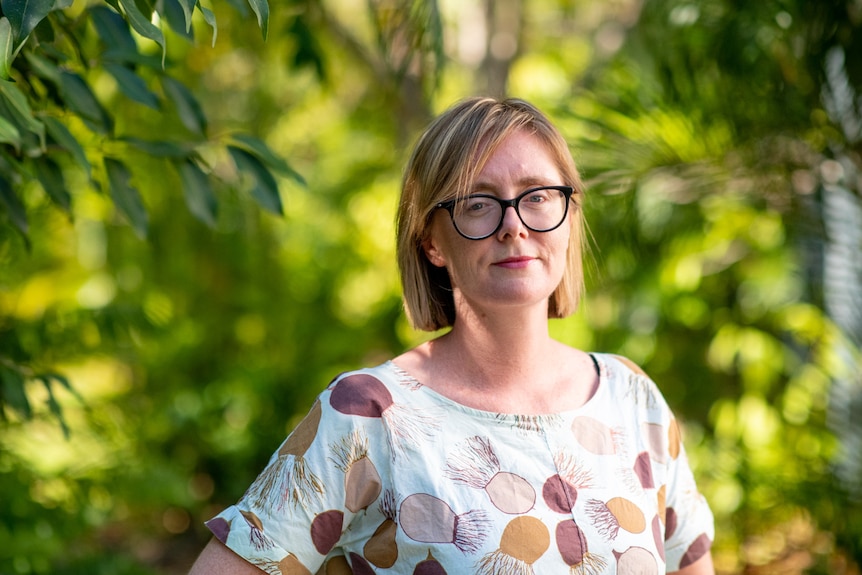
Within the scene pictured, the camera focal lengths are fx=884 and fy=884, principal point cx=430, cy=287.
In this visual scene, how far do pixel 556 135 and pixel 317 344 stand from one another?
388 centimetres

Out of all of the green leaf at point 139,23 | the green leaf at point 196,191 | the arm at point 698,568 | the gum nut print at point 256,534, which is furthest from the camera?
the green leaf at point 196,191

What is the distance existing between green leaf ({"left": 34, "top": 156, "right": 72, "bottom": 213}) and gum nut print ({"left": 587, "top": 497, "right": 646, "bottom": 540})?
3.65ft

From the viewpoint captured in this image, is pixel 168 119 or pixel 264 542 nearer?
pixel 264 542

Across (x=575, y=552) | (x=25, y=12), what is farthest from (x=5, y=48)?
(x=575, y=552)

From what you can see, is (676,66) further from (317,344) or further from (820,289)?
(317,344)

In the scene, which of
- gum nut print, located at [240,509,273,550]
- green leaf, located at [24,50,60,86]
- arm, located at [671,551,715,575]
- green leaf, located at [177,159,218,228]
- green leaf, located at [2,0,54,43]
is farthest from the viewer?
green leaf, located at [177,159,218,228]

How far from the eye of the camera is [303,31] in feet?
8.47

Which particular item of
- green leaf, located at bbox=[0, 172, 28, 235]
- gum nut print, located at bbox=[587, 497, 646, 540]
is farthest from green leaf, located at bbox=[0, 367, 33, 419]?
gum nut print, located at bbox=[587, 497, 646, 540]

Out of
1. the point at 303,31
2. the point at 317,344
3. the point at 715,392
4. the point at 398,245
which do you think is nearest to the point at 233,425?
the point at 317,344

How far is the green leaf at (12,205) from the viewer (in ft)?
5.44

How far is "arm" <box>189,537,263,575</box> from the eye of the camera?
4.15 feet

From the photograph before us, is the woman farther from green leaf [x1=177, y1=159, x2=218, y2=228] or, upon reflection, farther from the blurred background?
green leaf [x1=177, y1=159, x2=218, y2=228]

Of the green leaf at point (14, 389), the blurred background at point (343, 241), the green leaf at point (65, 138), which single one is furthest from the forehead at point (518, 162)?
the green leaf at point (14, 389)

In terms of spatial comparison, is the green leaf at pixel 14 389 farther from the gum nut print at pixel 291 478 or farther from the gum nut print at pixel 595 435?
the gum nut print at pixel 595 435
